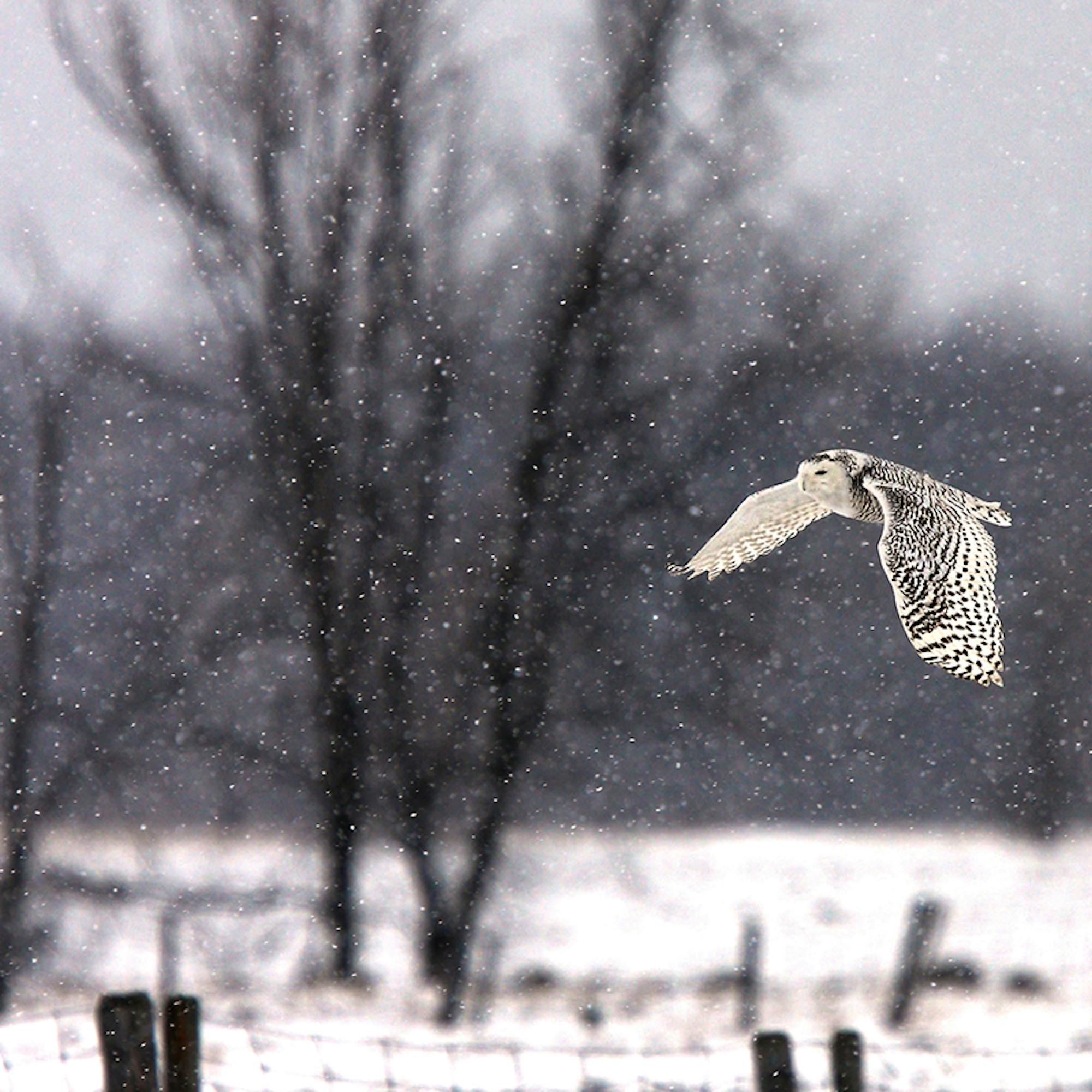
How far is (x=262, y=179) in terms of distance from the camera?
106 inches

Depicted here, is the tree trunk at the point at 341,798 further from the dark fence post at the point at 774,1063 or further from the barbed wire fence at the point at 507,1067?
the dark fence post at the point at 774,1063

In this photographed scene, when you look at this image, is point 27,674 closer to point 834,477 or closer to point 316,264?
point 316,264

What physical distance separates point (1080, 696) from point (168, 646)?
2.42m

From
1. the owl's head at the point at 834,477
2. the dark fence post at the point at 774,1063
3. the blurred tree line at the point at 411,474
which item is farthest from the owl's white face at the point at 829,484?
the blurred tree line at the point at 411,474

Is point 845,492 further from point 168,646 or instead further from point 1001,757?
point 1001,757

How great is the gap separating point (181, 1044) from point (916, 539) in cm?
103

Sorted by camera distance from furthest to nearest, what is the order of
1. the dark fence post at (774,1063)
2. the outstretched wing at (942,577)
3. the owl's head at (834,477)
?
1. the dark fence post at (774,1063)
2. the owl's head at (834,477)
3. the outstretched wing at (942,577)

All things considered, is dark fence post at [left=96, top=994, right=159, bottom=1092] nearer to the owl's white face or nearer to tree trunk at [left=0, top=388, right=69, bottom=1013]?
the owl's white face

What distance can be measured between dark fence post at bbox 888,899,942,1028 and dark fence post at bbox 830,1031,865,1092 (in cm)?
129

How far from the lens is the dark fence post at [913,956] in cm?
270

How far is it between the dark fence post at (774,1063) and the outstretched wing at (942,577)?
0.80 meters

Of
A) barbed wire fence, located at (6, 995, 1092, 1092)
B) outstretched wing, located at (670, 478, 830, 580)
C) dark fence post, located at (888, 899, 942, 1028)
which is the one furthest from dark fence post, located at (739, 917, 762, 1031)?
outstretched wing, located at (670, 478, 830, 580)

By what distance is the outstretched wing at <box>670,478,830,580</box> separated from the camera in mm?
978

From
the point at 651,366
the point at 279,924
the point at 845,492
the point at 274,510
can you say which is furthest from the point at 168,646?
the point at 845,492
